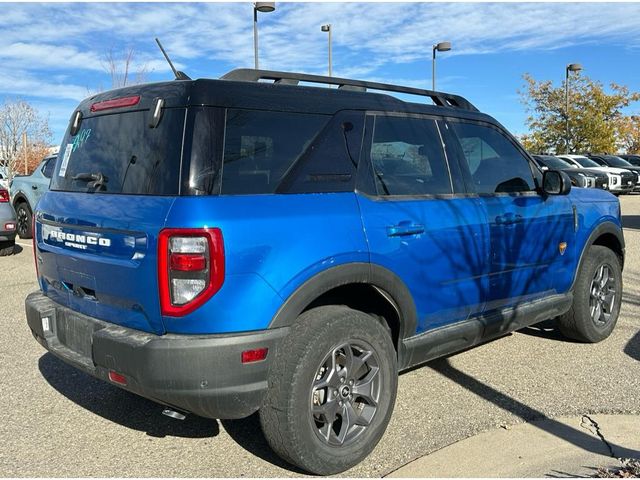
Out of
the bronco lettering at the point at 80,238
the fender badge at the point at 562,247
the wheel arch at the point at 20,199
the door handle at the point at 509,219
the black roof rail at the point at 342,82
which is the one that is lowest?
the fender badge at the point at 562,247

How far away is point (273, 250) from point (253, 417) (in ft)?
5.06

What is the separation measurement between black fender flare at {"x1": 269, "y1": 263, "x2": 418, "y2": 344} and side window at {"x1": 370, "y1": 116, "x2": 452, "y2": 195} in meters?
0.51

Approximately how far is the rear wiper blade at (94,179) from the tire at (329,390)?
1.29 meters

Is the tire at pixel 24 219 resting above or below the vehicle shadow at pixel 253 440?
above

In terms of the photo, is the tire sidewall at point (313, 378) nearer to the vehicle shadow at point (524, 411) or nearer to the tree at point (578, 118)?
the vehicle shadow at point (524, 411)

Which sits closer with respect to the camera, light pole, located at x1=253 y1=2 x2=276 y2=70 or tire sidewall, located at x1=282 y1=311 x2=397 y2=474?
tire sidewall, located at x1=282 y1=311 x2=397 y2=474

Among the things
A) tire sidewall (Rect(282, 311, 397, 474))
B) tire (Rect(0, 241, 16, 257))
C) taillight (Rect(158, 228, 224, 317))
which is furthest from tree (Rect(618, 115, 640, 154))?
taillight (Rect(158, 228, 224, 317))

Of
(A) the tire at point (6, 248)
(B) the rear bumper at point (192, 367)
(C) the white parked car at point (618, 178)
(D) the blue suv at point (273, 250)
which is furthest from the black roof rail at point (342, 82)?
(C) the white parked car at point (618, 178)

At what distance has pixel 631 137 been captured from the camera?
54.2 meters

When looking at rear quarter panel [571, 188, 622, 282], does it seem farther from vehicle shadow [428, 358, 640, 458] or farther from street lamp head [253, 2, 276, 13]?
street lamp head [253, 2, 276, 13]

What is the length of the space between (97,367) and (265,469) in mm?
1004

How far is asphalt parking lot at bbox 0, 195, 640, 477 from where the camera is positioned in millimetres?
3197

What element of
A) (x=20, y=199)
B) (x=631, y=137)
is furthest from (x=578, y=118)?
(x=20, y=199)

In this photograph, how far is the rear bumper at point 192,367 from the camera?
2645 mm
